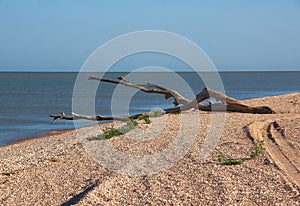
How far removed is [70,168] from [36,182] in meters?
0.92

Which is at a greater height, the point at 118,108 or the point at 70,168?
the point at 70,168

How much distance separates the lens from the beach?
7207 mm

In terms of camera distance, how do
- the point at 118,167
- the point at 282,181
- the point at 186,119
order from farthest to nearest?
the point at 186,119
the point at 118,167
the point at 282,181

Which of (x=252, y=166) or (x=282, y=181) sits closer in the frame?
(x=282, y=181)

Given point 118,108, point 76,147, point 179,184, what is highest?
point 179,184

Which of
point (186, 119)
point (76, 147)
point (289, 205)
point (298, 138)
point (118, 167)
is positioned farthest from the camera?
point (186, 119)

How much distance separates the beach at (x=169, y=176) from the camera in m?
7.21

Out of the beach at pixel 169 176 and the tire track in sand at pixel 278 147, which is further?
the tire track in sand at pixel 278 147

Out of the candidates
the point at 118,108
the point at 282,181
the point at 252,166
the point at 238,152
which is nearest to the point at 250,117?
the point at 238,152

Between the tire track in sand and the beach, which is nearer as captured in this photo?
the beach

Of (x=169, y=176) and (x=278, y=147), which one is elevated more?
(x=278, y=147)

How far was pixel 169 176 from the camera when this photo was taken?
328 inches

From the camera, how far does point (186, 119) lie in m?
15.1

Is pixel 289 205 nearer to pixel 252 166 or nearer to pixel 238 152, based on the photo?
pixel 252 166
